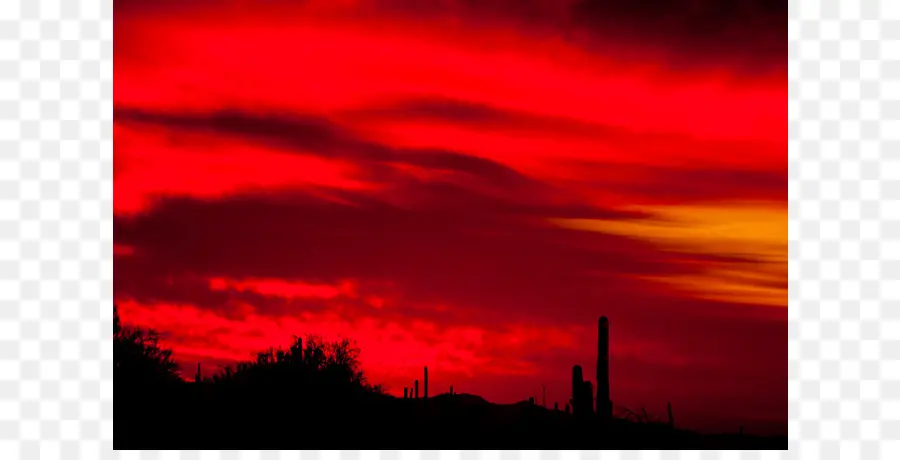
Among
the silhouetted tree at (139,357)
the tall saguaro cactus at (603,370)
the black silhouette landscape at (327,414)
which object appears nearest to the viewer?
the black silhouette landscape at (327,414)

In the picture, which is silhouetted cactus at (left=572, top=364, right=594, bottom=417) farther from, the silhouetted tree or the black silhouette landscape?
the silhouetted tree

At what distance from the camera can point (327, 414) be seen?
27.7 metres

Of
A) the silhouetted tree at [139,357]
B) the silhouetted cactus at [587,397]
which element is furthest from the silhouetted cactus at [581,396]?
the silhouetted tree at [139,357]

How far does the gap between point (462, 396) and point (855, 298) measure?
1340 centimetres

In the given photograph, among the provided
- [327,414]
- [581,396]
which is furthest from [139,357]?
[581,396]

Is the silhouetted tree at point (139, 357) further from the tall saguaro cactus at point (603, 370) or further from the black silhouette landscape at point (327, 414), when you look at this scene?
the tall saguaro cactus at point (603, 370)

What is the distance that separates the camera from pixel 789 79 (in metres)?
19.6

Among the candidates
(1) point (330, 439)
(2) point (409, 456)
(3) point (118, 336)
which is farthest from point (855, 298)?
(3) point (118, 336)

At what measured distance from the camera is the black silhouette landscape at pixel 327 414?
2175 centimetres

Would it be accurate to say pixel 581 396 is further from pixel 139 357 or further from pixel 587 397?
pixel 139 357

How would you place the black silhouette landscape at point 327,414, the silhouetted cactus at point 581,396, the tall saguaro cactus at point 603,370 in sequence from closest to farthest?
the black silhouette landscape at point 327,414, the tall saguaro cactus at point 603,370, the silhouetted cactus at point 581,396

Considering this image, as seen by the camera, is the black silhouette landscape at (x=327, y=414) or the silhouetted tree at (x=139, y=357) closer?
the black silhouette landscape at (x=327, y=414)

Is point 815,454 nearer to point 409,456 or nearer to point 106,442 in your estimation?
point 409,456

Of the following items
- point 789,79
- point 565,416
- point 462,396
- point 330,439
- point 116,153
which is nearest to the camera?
point 789,79
